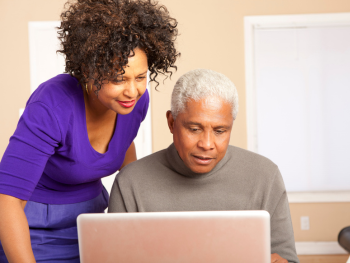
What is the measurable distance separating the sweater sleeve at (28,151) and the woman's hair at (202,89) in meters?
0.42

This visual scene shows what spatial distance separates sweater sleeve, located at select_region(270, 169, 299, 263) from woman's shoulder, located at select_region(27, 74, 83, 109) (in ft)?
2.48

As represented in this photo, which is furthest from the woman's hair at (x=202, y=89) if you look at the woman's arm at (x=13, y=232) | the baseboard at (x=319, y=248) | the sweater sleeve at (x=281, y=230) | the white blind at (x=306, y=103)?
the baseboard at (x=319, y=248)

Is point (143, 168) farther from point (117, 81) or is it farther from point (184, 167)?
point (117, 81)

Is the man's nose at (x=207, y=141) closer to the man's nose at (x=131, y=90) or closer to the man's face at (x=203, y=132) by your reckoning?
the man's face at (x=203, y=132)

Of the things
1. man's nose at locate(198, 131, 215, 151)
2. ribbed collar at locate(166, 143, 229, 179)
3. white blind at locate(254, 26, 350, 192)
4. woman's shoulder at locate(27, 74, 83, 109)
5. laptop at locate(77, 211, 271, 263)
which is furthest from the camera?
white blind at locate(254, 26, 350, 192)

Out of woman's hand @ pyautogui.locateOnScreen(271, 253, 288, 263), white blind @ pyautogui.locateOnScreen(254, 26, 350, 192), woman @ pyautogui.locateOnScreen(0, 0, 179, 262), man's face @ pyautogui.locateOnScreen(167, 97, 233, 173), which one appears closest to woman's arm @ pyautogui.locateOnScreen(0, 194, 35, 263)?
woman @ pyautogui.locateOnScreen(0, 0, 179, 262)

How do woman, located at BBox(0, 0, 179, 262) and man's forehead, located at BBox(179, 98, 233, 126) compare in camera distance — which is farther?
man's forehead, located at BBox(179, 98, 233, 126)

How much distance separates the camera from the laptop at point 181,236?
2.60 feet

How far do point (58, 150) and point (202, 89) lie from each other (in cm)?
50

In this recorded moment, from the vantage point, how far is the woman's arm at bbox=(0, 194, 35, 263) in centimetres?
99


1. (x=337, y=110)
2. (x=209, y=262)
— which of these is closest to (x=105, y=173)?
(x=209, y=262)

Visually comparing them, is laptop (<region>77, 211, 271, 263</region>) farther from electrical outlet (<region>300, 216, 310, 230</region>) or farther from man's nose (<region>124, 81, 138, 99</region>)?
electrical outlet (<region>300, 216, 310, 230</region>)

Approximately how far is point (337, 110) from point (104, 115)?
3.10m

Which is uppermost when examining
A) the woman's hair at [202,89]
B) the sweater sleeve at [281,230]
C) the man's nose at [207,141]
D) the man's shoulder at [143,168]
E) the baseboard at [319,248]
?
the woman's hair at [202,89]
